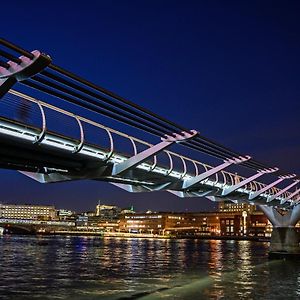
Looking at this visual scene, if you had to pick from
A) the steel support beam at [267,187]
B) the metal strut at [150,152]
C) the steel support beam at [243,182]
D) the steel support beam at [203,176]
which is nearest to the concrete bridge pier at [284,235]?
Answer: the steel support beam at [267,187]

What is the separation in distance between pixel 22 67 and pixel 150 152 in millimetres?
12537

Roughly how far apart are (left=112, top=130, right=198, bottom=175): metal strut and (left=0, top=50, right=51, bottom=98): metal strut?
11883 mm

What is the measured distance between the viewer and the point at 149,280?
3198 centimetres

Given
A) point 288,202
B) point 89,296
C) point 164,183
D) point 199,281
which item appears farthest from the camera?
point 288,202

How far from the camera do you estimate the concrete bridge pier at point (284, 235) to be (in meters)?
55.0

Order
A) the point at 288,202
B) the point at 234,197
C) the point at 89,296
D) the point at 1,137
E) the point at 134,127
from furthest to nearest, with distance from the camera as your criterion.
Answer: the point at 288,202
the point at 234,197
the point at 89,296
the point at 134,127
the point at 1,137

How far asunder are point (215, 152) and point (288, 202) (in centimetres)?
3206

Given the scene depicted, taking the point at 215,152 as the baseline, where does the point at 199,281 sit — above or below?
below

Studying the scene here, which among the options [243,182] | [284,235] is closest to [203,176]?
[243,182]

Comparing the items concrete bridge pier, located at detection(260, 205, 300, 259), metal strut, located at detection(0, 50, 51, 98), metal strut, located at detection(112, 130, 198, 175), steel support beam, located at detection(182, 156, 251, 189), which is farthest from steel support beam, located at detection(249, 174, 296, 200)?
metal strut, located at detection(0, 50, 51, 98)

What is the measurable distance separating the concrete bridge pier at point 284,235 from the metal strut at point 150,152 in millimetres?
34077

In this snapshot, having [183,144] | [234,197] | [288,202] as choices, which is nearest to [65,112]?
[183,144]

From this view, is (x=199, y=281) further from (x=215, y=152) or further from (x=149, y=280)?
(x=215, y=152)

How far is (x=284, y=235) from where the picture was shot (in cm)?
5728
